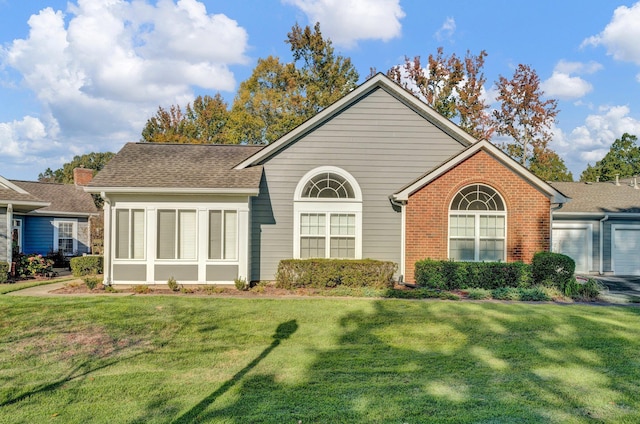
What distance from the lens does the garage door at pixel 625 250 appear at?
61.7 ft

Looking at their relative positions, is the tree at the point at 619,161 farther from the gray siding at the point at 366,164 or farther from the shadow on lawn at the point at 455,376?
the shadow on lawn at the point at 455,376

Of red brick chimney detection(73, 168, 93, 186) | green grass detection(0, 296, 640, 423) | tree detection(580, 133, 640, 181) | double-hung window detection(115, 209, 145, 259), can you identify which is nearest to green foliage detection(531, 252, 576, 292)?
green grass detection(0, 296, 640, 423)

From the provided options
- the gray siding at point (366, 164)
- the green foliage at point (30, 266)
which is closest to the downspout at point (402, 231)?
the gray siding at point (366, 164)

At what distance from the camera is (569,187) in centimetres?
2256

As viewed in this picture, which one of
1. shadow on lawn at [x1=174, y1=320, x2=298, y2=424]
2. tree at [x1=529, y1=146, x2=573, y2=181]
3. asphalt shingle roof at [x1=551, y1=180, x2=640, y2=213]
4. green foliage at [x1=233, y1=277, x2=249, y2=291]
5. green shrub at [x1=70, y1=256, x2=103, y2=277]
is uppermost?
tree at [x1=529, y1=146, x2=573, y2=181]

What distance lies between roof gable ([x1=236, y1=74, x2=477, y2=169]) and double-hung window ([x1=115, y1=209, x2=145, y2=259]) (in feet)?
11.5

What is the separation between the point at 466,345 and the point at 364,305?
10.9ft

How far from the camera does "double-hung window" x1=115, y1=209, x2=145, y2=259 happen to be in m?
13.2

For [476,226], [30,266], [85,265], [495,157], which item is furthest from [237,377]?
[30,266]

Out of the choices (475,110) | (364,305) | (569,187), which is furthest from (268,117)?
(364,305)

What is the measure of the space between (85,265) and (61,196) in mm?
12885

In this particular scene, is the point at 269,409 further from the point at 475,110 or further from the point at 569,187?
the point at 475,110

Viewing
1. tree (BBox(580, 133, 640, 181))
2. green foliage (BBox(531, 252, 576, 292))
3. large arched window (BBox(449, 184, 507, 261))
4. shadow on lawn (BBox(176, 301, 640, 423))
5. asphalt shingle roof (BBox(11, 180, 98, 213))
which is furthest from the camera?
tree (BBox(580, 133, 640, 181))

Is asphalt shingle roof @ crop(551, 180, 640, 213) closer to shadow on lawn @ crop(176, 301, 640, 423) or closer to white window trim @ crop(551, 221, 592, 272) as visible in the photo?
white window trim @ crop(551, 221, 592, 272)
